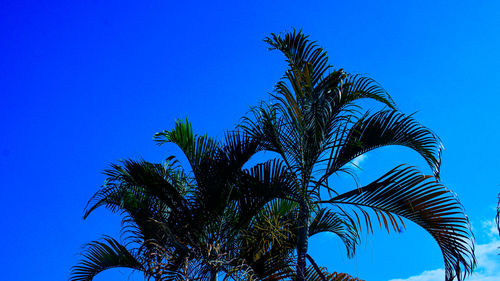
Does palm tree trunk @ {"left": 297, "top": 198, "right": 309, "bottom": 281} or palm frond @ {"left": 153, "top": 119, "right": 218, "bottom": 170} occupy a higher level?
palm frond @ {"left": 153, "top": 119, "right": 218, "bottom": 170}

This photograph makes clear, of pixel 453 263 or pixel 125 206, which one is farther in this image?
pixel 125 206

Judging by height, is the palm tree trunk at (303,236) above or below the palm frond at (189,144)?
below

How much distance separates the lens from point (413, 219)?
5000 mm

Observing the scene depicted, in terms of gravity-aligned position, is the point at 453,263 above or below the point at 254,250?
below

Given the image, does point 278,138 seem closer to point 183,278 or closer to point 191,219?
point 191,219

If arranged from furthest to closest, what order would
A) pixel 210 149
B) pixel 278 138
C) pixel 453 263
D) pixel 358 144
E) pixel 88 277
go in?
pixel 88 277
pixel 210 149
pixel 278 138
pixel 358 144
pixel 453 263

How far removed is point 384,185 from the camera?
16.4ft

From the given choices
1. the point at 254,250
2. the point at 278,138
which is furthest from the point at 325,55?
the point at 254,250

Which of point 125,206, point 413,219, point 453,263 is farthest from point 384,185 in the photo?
point 125,206

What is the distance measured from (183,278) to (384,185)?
92.5 inches

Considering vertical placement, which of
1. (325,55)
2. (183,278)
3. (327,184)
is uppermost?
(325,55)

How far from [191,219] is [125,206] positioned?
111cm

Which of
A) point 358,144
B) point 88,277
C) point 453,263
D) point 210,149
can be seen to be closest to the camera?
point 453,263

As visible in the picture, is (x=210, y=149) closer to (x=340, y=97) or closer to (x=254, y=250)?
(x=254, y=250)
